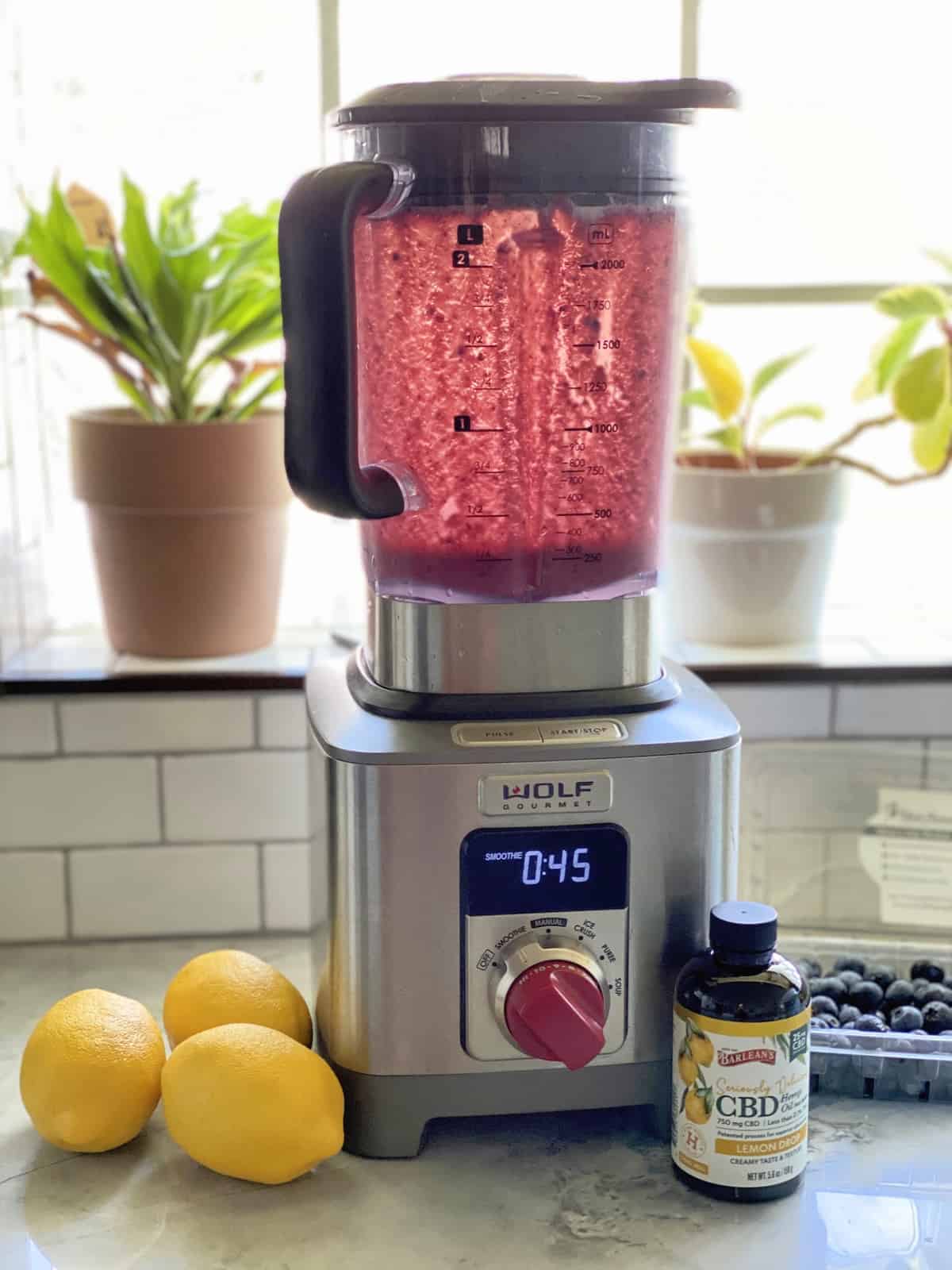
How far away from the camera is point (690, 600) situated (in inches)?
48.4

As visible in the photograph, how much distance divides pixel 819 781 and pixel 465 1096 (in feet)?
1.48

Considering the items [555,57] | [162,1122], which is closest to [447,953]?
[162,1122]

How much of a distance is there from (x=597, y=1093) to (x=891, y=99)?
34.9 inches

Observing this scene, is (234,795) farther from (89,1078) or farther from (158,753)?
(89,1078)

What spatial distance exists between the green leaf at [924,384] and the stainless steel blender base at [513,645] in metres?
0.41

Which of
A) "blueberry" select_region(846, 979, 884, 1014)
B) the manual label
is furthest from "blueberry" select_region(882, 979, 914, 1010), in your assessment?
the manual label

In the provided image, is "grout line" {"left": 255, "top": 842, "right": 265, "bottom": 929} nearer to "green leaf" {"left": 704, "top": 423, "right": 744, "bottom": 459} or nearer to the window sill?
the window sill

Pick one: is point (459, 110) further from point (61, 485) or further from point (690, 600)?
point (61, 485)

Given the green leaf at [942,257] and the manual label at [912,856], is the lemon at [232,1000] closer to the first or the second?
the manual label at [912,856]

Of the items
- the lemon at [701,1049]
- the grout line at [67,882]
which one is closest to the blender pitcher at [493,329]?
the lemon at [701,1049]

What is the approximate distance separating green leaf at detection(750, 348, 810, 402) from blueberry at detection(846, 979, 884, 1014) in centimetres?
49

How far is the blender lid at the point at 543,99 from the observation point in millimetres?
729

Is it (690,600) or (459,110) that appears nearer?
(459,110)

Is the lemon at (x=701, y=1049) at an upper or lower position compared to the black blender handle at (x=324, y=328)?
lower
